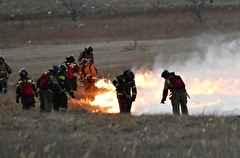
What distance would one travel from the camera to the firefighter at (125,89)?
621 inches

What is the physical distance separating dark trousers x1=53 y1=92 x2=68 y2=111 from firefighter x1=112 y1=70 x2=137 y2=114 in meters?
1.53

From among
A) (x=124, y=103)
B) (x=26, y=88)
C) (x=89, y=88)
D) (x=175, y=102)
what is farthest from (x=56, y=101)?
(x=89, y=88)

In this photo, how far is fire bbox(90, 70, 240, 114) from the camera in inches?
758

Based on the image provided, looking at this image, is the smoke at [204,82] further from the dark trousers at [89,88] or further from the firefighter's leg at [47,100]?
the firefighter's leg at [47,100]

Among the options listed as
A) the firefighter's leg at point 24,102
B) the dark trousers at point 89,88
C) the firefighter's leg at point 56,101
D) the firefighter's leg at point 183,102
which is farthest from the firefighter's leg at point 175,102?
the dark trousers at point 89,88

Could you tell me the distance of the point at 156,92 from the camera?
21188 millimetres

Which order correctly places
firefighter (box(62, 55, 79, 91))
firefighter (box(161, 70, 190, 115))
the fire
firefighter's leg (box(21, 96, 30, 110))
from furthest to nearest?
firefighter (box(62, 55, 79, 91)), the fire, firefighter's leg (box(21, 96, 30, 110)), firefighter (box(161, 70, 190, 115))

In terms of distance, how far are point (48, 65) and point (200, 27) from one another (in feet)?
56.6

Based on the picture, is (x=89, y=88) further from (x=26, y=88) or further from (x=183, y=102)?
(x=183, y=102)

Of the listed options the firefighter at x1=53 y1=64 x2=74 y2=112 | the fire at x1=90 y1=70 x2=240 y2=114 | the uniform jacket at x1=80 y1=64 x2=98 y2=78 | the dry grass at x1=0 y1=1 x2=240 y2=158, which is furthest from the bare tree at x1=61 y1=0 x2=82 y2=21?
the firefighter at x1=53 y1=64 x2=74 y2=112

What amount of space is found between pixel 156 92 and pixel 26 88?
21.3 ft

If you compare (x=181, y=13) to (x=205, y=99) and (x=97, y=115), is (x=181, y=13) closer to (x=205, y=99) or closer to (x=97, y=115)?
(x=205, y=99)

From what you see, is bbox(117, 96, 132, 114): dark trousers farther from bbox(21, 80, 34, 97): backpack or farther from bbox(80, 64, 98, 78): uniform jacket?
bbox(80, 64, 98, 78): uniform jacket

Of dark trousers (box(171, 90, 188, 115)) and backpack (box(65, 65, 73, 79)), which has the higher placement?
backpack (box(65, 65, 73, 79))
